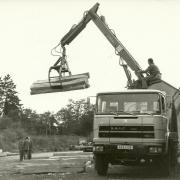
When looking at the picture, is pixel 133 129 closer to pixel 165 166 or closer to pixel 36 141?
pixel 165 166

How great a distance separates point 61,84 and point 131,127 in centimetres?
317

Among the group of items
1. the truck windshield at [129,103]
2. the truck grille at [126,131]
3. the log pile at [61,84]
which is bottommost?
the truck grille at [126,131]

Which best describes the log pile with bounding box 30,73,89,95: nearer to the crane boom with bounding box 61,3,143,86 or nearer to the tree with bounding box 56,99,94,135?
the crane boom with bounding box 61,3,143,86

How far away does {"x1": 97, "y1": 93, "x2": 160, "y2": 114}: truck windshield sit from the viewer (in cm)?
1437

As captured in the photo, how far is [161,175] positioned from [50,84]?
4.84 meters

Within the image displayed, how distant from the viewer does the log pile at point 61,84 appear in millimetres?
15742

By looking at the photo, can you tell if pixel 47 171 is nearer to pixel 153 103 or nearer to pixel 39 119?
pixel 153 103

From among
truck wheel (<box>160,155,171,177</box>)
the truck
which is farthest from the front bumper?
truck wheel (<box>160,155,171,177</box>)

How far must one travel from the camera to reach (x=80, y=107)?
5497 inches

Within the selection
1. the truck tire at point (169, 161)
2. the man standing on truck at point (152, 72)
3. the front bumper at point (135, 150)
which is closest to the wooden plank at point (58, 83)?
the man standing on truck at point (152, 72)

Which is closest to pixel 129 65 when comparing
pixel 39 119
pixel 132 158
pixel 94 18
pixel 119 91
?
pixel 94 18

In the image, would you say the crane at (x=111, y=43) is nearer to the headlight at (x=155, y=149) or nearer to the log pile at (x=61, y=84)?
the log pile at (x=61, y=84)

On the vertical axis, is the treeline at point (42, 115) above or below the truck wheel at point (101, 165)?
→ above

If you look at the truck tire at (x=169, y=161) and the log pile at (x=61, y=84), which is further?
the log pile at (x=61, y=84)
